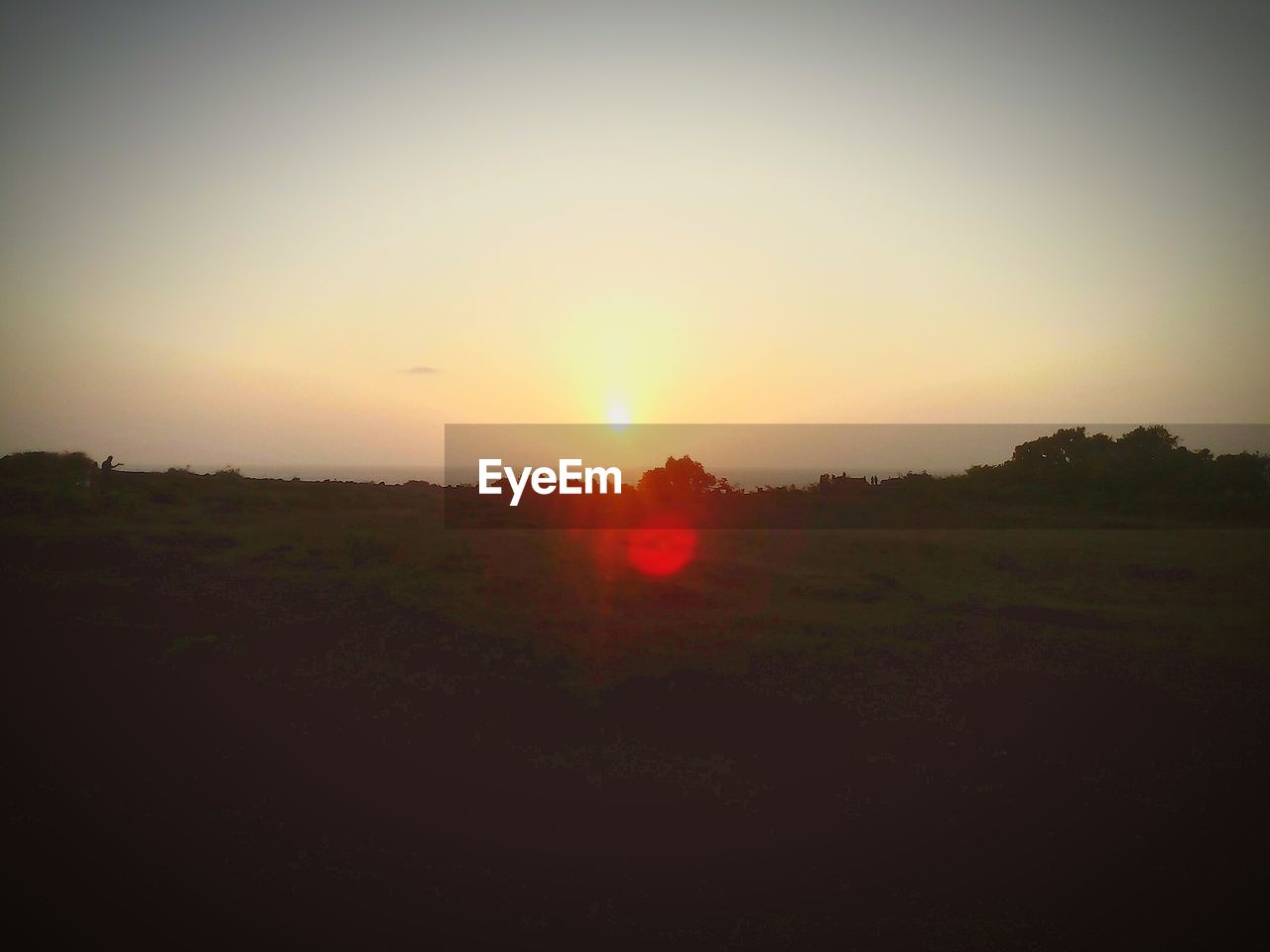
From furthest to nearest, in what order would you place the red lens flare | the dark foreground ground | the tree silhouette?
the tree silhouette → the red lens flare → the dark foreground ground

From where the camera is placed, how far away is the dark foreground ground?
408 centimetres

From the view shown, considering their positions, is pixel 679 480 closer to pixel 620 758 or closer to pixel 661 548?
pixel 661 548

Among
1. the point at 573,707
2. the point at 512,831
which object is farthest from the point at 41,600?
the point at 512,831

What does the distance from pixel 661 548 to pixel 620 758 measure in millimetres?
7355

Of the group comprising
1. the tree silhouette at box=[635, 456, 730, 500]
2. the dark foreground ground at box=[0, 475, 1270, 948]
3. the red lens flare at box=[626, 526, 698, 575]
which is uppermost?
the tree silhouette at box=[635, 456, 730, 500]

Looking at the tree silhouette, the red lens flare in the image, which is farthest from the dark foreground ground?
the tree silhouette

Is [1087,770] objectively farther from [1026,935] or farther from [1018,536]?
[1018,536]


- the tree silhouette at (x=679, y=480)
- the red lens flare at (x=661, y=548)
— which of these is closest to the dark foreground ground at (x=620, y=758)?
the red lens flare at (x=661, y=548)

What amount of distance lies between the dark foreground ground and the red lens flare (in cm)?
71

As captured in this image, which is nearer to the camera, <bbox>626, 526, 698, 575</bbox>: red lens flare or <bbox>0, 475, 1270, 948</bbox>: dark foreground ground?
<bbox>0, 475, 1270, 948</bbox>: dark foreground ground

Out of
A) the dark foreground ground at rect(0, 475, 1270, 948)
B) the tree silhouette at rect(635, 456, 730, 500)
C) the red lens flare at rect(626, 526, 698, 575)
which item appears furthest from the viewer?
the tree silhouette at rect(635, 456, 730, 500)

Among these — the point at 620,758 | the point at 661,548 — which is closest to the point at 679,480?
the point at 661,548

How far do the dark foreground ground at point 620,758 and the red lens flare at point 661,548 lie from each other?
0.71 m

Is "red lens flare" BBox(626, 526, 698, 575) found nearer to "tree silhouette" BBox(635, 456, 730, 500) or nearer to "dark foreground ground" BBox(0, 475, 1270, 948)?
"dark foreground ground" BBox(0, 475, 1270, 948)
